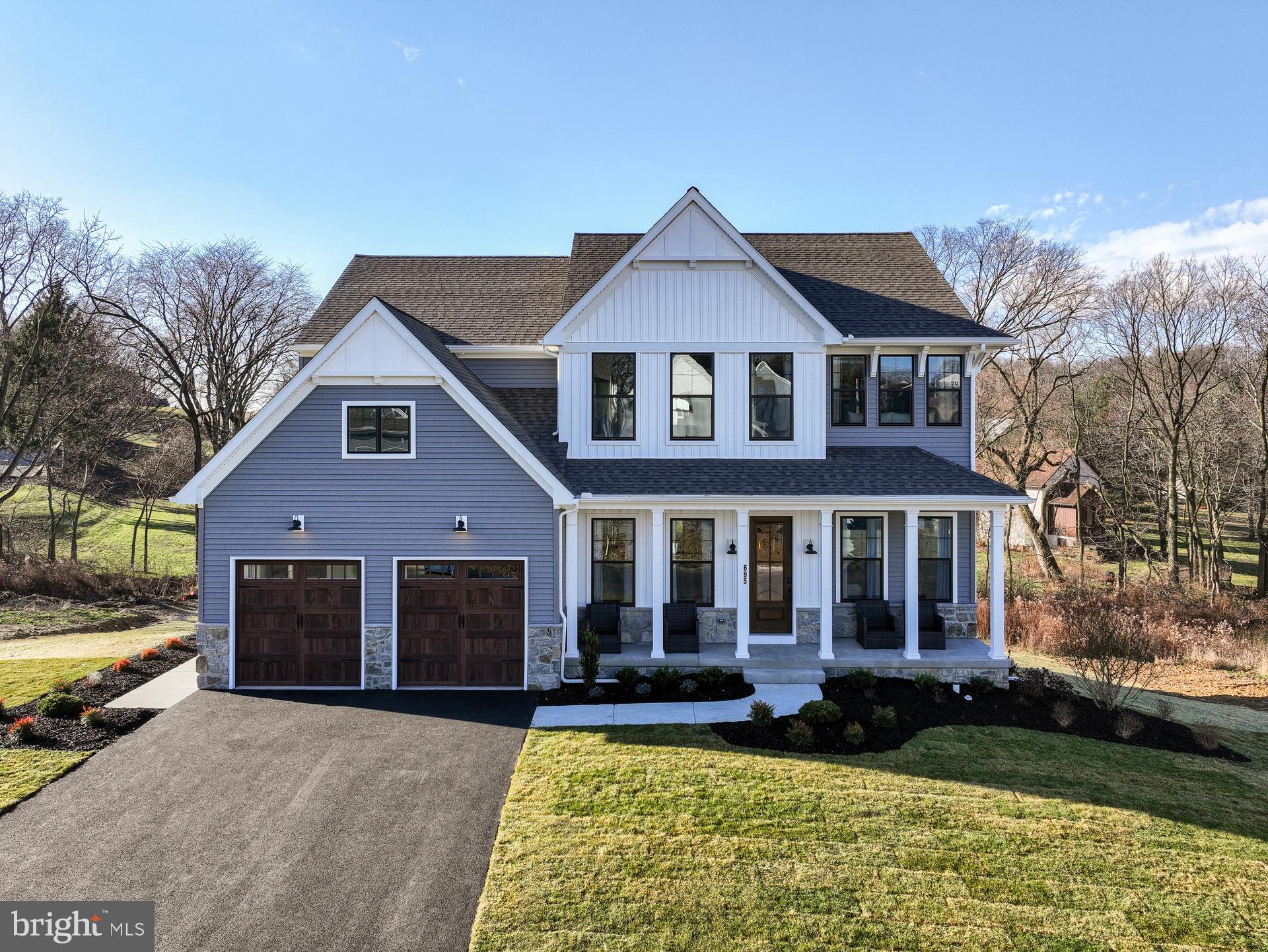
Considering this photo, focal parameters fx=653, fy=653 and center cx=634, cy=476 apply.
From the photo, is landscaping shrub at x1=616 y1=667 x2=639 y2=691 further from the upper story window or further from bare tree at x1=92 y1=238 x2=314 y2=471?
bare tree at x1=92 y1=238 x2=314 y2=471

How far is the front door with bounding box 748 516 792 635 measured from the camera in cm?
1291

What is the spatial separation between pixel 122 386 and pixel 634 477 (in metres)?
23.2

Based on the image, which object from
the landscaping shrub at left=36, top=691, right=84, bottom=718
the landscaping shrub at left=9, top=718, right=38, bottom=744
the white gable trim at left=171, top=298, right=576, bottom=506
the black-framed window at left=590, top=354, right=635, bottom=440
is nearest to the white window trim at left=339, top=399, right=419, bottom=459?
the white gable trim at left=171, top=298, right=576, bottom=506

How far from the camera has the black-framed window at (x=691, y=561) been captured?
1287 centimetres

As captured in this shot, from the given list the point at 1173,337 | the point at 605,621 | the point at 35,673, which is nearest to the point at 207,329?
the point at 35,673

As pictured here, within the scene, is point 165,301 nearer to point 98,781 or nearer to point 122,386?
point 122,386

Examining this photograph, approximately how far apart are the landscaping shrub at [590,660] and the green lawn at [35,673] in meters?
8.84

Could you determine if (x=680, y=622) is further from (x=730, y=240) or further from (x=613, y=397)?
(x=730, y=240)

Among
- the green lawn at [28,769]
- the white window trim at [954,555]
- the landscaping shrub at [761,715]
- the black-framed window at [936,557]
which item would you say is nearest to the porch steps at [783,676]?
the landscaping shrub at [761,715]

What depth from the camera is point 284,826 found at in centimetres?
699

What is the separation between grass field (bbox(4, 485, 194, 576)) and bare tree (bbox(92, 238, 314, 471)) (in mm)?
4221

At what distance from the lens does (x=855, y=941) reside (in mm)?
5352

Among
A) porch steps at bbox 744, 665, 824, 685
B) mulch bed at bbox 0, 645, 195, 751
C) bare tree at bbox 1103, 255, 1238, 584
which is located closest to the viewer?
mulch bed at bbox 0, 645, 195, 751

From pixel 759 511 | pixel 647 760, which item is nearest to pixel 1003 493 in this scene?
pixel 759 511
